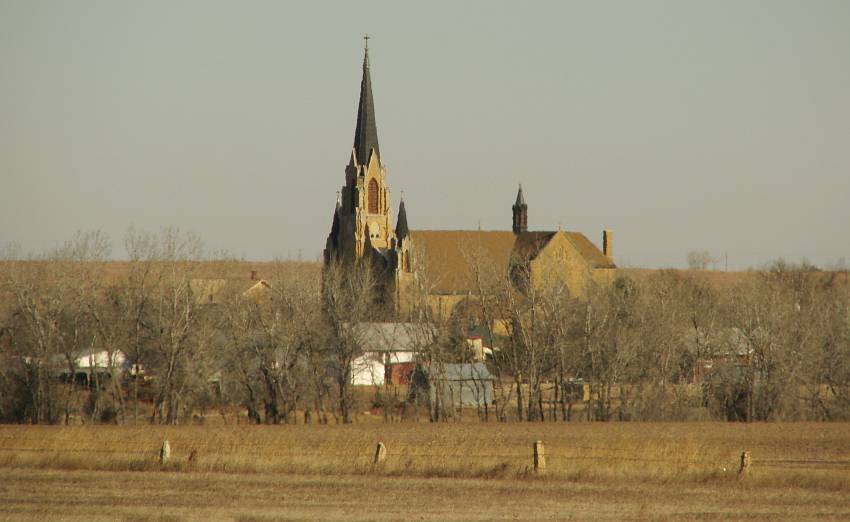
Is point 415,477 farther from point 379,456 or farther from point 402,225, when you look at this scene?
point 402,225

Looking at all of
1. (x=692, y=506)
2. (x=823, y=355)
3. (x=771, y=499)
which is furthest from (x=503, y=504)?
(x=823, y=355)

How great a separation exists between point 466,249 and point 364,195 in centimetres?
930

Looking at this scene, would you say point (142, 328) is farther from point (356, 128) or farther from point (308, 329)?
point (356, 128)

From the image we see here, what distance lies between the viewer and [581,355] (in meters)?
61.0

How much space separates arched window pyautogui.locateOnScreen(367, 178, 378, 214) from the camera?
4247 inches

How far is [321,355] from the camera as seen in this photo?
199 feet

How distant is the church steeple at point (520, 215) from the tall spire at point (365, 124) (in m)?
14.8

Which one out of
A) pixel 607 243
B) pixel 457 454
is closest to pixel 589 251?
pixel 607 243

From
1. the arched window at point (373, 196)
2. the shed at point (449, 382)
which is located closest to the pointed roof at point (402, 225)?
the arched window at point (373, 196)

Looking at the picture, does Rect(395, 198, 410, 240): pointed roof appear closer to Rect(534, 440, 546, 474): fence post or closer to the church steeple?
the church steeple

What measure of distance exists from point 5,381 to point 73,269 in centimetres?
924

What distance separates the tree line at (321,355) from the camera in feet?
184

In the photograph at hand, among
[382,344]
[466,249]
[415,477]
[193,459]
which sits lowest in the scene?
[415,477]

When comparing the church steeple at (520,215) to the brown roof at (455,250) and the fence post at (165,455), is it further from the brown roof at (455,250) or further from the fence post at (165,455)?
the fence post at (165,455)
